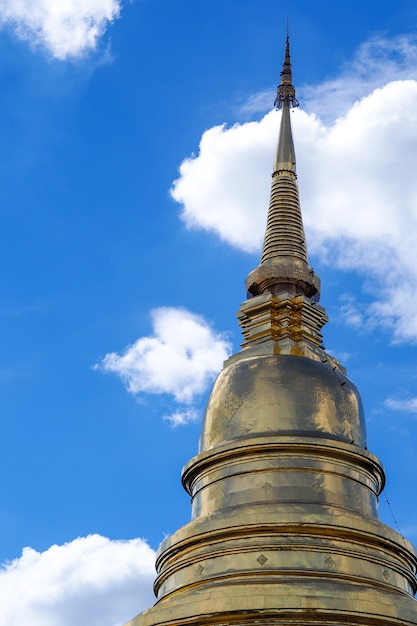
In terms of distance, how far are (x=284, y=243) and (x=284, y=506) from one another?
6687mm

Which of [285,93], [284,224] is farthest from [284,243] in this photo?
[285,93]

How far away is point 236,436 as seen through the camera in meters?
16.2

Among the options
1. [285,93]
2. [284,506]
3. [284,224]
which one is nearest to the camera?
[284,506]

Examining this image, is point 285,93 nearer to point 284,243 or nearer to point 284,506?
point 284,243

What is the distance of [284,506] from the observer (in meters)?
14.8

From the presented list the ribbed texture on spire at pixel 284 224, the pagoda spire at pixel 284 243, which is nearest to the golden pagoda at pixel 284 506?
the pagoda spire at pixel 284 243

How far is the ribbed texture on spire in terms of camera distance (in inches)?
781

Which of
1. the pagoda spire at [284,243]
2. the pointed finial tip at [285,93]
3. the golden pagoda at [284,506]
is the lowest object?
the golden pagoda at [284,506]

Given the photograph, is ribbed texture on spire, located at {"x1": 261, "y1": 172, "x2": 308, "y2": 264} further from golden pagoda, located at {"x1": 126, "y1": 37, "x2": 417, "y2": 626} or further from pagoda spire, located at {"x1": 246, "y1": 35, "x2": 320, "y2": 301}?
golden pagoda, located at {"x1": 126, "y1": 37, "x2": 417, "y2": 626}

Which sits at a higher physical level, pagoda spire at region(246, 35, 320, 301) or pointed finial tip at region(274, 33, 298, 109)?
pointed finial tip at region(274, 33, 298, 109)

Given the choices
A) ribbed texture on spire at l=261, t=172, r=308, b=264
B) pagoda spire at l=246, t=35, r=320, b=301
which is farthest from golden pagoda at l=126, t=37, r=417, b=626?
ribbed texture on spire at l=261, t=172, r=308, b=264

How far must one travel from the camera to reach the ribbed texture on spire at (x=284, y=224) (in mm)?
19844

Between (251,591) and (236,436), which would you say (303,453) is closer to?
(236,436)

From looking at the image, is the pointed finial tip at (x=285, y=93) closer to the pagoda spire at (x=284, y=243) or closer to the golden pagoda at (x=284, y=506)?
the pagoda spire at (x=284, y=243)
